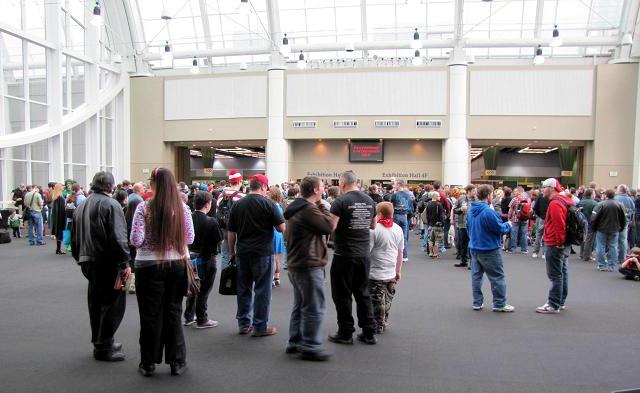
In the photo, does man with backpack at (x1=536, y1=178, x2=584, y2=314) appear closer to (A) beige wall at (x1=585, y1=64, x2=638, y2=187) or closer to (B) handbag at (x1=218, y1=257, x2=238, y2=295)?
(B) handbag at (x1=218, y1=257, x2=238, y2=295)

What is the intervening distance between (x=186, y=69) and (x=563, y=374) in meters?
27.6

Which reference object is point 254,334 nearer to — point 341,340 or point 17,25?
point 341,340

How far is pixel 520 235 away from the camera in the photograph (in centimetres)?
1356

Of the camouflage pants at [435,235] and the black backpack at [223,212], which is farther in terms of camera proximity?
the camouflage pants at [435,235]

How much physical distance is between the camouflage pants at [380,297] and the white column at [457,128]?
66.7ft

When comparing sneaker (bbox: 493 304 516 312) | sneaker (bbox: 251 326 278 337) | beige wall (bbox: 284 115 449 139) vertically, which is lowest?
sneaker (bbox: 493 304 516 312)

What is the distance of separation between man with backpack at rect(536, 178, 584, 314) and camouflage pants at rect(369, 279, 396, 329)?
237 cm

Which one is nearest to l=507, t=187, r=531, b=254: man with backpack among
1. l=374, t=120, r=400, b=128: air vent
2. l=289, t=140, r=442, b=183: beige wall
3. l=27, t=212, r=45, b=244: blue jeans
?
l=374, t=120, r=400, b=128: air vent

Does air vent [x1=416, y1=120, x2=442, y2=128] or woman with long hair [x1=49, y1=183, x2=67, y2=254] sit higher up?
A: air vent [x1=416, y1=120, x2=442, y2=128]

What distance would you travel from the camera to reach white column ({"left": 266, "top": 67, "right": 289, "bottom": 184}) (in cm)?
2603

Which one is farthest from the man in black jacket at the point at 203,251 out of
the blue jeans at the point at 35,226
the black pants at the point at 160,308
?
the blue jeans at the point at 35,226

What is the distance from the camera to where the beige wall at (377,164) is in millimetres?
26984

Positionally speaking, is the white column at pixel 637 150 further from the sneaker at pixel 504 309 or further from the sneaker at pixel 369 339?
the sneaker at pixel 369 339

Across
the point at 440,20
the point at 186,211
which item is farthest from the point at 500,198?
the point at 440,20
